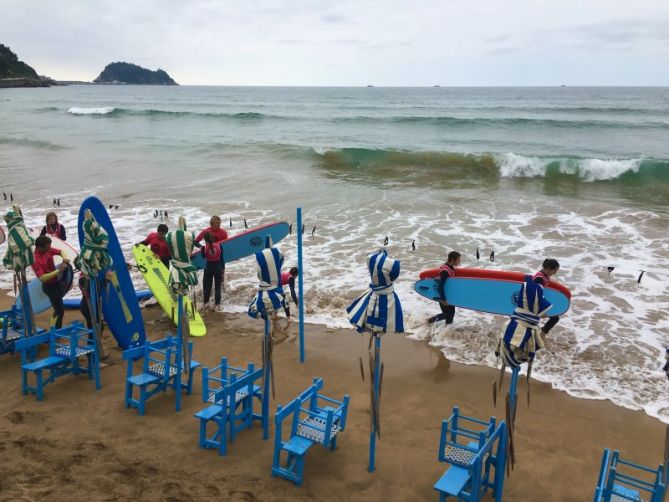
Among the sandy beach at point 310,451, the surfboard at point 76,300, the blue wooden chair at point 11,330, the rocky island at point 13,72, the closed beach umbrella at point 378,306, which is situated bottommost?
the sandy beach at point 310,451

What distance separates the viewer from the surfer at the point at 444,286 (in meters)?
8.71

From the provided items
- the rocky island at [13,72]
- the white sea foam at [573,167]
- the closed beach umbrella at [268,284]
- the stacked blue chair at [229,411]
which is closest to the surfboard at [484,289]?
the stacked blue chair at [229,411]

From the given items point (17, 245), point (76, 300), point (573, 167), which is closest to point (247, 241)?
point (76, 300)

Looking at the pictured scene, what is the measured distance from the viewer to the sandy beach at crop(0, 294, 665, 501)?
5.05m

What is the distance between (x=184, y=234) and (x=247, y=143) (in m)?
26.9

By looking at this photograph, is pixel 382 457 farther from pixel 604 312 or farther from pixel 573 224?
pixel 573 224

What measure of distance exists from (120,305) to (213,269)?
88.9 inches

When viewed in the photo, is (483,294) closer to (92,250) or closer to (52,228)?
(92,250)

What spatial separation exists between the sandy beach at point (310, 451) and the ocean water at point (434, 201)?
2.99ft

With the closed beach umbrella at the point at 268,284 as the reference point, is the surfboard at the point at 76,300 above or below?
below

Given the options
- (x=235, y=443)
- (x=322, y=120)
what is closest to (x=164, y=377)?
(x=235, y=443)

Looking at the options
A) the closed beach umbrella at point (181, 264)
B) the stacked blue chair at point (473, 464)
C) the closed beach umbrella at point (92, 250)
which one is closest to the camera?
the stacked blue chair at point (473, 464)

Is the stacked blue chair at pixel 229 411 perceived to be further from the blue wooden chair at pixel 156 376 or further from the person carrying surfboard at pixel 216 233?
the person carrying surfboard at pixel 216 233

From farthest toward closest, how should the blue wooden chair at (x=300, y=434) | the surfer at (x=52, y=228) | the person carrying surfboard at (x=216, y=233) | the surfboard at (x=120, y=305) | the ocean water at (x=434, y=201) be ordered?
the person carrying surfboard at (x=216, y=233) < the surfer at (x=52, y=228) < the ocean water at (x=434, y=201) < the surfboard at (x=120, y=305) < the blue wooden chair at (x=300, y=434)
